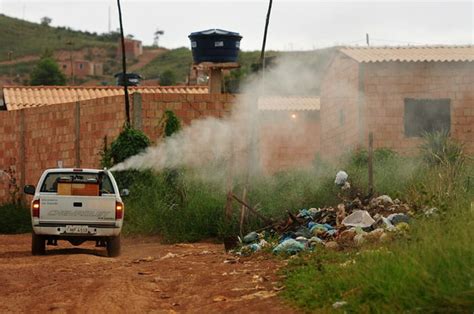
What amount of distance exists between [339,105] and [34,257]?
54.7 feet

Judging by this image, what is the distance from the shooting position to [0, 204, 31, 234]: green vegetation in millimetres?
25688

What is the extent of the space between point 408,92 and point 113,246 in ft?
47.1

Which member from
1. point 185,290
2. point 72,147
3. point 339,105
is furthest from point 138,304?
point 339,105

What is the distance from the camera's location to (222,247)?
58.4ft

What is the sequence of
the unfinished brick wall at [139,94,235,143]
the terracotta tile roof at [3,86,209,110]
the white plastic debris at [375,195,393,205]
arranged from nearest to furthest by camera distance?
the white plastic debris at [375,195,393,205] → the unfinished brick wall at [139,94,235,143] → the terracotta tile roof at [3,86,209,110]

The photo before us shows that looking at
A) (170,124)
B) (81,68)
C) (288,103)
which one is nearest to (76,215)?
(170,124)

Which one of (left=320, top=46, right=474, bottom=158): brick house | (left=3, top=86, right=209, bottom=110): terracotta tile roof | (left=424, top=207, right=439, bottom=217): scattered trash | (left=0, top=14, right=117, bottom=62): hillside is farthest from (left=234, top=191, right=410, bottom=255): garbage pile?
(left=0, top=14, right=117, bottom=62): hillside

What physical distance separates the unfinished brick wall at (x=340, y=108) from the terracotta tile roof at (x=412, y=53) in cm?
44

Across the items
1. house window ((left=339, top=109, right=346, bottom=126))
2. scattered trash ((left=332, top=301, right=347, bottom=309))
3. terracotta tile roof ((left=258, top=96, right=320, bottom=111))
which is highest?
terracotta tile roof ((left=258, top=96, right=320, bottom=111))

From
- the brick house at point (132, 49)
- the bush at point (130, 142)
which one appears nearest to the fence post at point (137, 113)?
the bush at point (130, 142)

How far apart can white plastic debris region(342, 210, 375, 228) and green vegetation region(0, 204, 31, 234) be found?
1205 cm

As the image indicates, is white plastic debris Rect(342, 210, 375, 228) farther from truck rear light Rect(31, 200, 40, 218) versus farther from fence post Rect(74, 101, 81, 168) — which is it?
fence post Rect(74, 101, 81, 168)

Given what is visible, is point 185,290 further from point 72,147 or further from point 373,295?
point 72,147

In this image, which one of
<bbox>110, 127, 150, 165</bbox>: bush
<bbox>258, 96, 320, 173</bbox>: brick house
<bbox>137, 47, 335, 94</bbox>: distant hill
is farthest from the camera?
<bbox>137, 47, 335, 94</bbox>: distant hill
